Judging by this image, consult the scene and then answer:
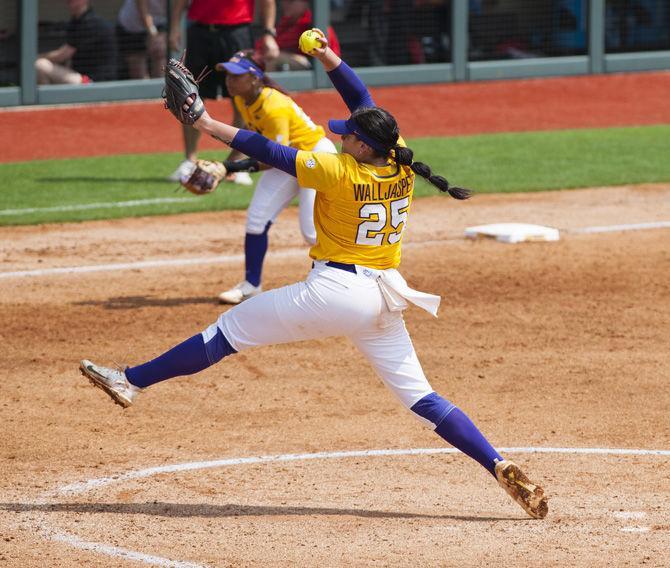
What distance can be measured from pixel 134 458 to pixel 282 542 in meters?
1.30

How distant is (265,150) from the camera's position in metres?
5.06

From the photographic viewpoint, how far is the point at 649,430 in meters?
6.37

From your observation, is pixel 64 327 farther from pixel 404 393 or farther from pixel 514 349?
pixel 404 393

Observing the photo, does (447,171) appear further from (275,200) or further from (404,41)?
(404,41)

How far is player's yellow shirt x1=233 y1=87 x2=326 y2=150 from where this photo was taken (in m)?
8.30

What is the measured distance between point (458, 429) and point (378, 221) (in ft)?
3.01

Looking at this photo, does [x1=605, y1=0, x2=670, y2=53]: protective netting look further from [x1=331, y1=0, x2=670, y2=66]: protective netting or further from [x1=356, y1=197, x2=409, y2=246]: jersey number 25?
[x1=356, y1=197, x2=409, y2=246]: jersey number 25

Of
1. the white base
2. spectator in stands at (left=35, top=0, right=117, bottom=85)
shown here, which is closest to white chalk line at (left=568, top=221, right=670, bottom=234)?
the white base

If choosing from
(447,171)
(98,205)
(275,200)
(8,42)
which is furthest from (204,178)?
(8,42)

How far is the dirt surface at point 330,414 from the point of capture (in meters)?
4.96

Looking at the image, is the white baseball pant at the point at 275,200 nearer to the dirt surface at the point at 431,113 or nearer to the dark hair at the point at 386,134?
the dark hair at the point at 386,134

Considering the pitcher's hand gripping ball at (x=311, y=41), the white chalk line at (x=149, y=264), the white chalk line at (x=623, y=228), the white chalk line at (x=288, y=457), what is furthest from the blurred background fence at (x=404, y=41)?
the white chalk line at (x=288, y=457)

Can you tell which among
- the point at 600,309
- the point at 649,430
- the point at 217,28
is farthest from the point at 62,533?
the point at 217,28

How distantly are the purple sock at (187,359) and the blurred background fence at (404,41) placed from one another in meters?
10.3
